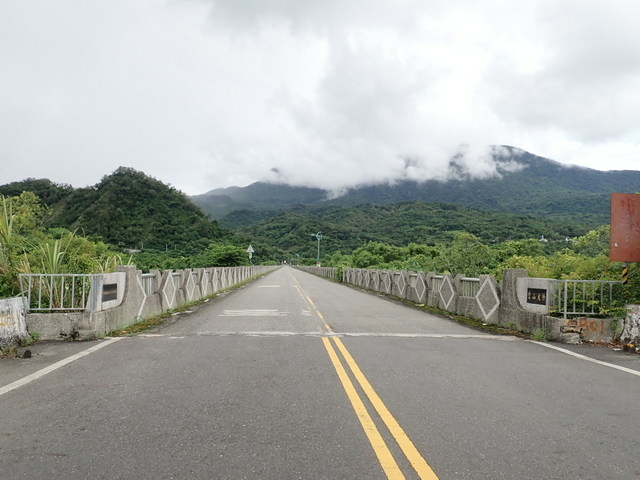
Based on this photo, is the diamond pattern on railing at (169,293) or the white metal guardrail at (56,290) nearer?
the white metal guardrail at (56,290)

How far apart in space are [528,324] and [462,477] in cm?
819

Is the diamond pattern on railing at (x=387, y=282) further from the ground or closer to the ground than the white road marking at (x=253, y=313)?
further from the ground

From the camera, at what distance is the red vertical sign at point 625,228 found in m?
9.44

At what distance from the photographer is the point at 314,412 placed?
4656 mm

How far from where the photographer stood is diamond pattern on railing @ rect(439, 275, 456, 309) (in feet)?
50.4

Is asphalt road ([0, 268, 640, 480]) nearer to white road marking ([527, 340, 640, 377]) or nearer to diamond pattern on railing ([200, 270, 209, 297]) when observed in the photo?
white road marking ([527, 340, 640, 377])

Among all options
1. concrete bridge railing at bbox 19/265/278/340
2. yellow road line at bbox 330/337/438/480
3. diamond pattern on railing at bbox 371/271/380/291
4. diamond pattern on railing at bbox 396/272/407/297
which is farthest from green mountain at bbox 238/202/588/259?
yellow road line at bbox 330/337/438/480

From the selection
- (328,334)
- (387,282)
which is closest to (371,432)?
(328,334)

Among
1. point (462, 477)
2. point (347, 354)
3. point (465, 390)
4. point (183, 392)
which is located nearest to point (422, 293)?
point (347, 354)

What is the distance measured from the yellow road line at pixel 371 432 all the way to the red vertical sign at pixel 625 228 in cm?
663

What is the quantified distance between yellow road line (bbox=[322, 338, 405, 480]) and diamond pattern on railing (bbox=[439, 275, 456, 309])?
31.6 ft

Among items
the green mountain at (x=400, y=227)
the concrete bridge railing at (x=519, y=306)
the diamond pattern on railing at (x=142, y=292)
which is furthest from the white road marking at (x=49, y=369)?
the green mountain at (x=400, y=227)

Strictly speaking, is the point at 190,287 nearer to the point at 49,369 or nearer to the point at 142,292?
the point at 142,292

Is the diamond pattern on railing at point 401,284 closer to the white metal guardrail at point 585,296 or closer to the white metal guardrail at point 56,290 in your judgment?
the white metal guardrail at point 585,296
